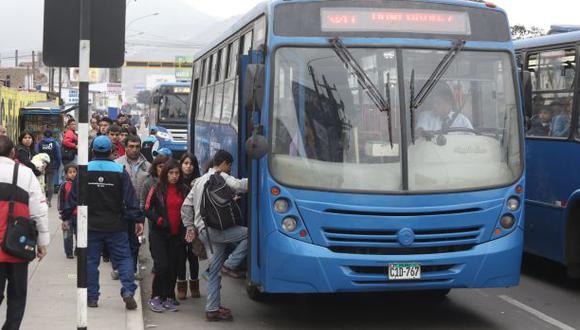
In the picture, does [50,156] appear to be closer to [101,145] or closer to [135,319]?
[101,145]

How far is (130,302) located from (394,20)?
3.77 metres

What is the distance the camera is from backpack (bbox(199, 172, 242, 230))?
7875 millimetres

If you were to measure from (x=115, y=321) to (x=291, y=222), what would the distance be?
79.3 inches

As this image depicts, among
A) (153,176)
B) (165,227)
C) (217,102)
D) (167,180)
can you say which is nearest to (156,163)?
(153,176)

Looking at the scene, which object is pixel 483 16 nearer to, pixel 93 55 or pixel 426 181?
pixel 426 181

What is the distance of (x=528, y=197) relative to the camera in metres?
10.4

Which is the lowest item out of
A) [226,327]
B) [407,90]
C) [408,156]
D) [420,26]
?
[226,327]

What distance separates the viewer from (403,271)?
7.16m

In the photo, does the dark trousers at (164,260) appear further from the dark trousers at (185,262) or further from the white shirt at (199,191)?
the white shirt at (199,191)

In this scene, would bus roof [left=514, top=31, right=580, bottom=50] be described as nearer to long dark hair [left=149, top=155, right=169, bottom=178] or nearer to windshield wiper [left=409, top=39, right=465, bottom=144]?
windshield wiper [left=409, top=39, right=465, bottom=144]

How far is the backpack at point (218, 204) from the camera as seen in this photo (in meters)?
7.88

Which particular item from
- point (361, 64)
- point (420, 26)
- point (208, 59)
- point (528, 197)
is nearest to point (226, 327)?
point (361, 64)

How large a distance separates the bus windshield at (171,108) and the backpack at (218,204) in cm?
2425

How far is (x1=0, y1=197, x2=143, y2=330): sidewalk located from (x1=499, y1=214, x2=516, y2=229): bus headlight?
347 centimetres
